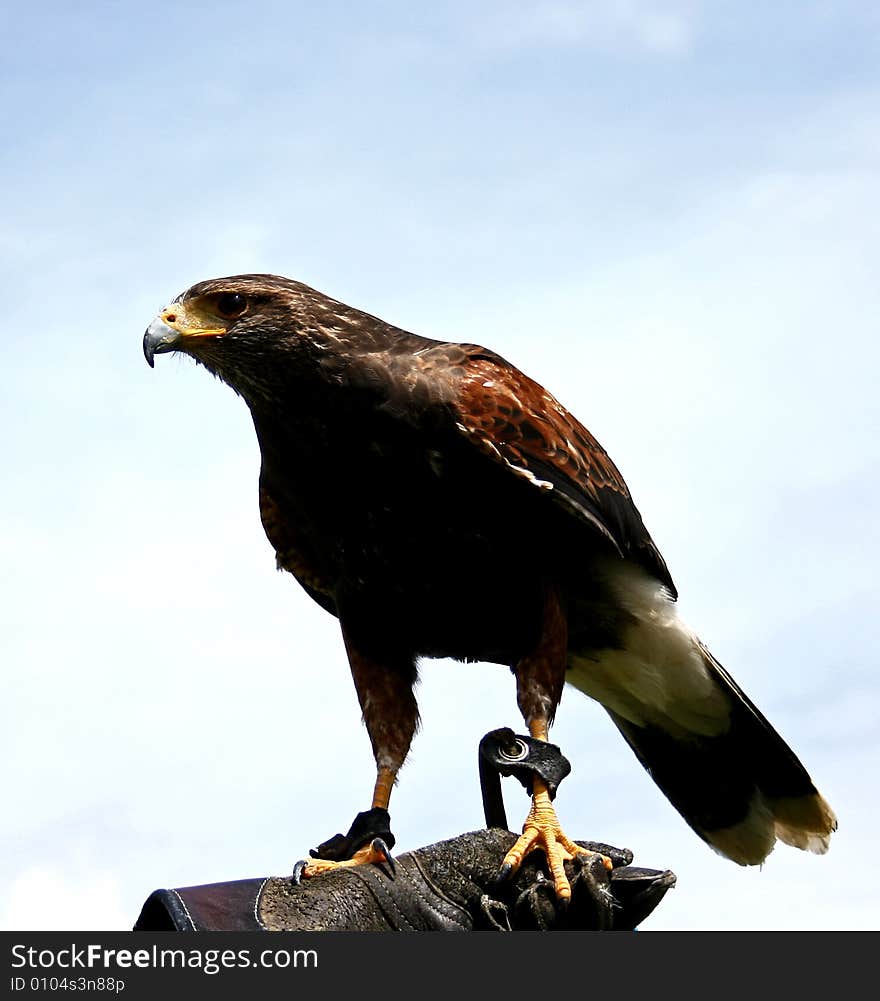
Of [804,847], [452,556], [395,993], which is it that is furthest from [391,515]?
[804,847]

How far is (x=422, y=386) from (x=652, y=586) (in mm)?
1284

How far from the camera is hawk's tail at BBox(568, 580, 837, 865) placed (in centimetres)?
553

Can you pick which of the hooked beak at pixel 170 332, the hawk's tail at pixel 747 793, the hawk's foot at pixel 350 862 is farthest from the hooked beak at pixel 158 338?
the hawk's tail at pixel 747 793

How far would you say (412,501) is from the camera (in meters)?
4.71

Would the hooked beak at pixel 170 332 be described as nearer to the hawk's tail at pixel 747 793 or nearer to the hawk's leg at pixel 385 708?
the hawk's leg at pixel 385 708

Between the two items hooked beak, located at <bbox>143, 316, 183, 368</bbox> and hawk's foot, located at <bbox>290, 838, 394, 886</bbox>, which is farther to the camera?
hooked beak, located at <bbox>143, 316, 183, 368</bbox>

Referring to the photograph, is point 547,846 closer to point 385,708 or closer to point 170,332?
point 385,708

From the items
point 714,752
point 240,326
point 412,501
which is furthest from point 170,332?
point 714,752

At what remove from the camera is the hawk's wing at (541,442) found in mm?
4773

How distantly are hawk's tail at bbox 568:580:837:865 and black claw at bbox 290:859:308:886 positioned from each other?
1.73 meters

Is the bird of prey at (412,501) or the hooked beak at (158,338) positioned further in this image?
the hooked beak at (158,338)

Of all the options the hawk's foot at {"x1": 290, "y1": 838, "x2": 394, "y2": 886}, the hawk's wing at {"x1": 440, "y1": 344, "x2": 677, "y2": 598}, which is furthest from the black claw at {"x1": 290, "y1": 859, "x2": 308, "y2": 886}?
the hawk's wing at {"x1": 440, "y1": 344, "x2": 677, "y2": 598}

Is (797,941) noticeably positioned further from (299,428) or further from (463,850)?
(299,428)

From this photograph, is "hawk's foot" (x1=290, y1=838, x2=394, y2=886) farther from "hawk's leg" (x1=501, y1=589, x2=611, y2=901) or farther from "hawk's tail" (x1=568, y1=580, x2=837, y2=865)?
"hawk's tail" (x1=568, y1=580, x2=837, y2=865)
